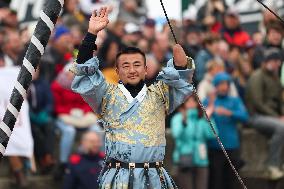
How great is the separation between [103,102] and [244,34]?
31.4ft

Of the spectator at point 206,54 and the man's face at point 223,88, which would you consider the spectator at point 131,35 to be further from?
the man's face at point 223,88

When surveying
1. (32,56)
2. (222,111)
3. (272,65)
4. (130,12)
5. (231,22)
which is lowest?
(222,111)

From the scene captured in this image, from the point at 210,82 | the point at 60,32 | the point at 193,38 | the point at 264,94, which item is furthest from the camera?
Answer: the point at 193,38

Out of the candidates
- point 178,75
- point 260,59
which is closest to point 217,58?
point 260,59

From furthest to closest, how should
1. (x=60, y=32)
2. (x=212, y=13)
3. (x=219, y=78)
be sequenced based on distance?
1. (x=212, y=13)
2. (x=60, y=32)
3. (x=219, y=78)

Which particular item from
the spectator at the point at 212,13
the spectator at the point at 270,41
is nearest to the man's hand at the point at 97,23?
the spectator at the point at 270,41

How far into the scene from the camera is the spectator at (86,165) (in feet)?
43.7

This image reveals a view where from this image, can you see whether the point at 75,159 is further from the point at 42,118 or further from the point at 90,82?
the point at 90,82

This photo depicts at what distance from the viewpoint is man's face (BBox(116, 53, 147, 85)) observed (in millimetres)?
8891

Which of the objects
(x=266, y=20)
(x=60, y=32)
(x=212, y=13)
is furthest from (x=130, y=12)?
(x=60, y=32)

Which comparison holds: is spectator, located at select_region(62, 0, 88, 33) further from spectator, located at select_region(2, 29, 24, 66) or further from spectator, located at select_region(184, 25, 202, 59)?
spectator, located at select_region(2, 29, 24, 66)

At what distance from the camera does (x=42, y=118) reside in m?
14.0

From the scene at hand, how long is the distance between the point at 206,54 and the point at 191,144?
2225 mm

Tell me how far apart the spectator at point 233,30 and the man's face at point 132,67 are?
29.5 feet
